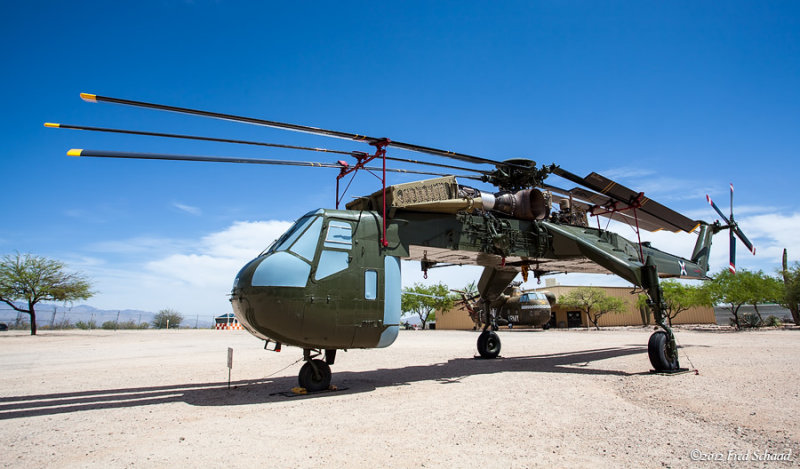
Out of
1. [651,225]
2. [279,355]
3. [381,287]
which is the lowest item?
[279,355]

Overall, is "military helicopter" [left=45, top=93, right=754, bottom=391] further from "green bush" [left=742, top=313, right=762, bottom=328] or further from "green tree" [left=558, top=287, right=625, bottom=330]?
"green tree" [left=558, top=287, right=625, bottom=330]

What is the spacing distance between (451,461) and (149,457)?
305cm

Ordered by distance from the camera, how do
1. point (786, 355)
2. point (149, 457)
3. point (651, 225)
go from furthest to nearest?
point (651, 225) < point (786, 355) < point (149, 457)

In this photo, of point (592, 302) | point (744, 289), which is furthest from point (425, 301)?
point (744, 289)

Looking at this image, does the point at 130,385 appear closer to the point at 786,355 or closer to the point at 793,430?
the point at 793,430

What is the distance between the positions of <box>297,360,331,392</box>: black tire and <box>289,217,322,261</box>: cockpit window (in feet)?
6.97

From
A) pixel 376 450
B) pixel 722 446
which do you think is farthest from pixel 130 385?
pixel 722 446

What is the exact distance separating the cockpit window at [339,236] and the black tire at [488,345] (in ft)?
23.5

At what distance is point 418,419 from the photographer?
5516mm

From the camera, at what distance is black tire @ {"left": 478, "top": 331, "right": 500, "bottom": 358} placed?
13.2 m

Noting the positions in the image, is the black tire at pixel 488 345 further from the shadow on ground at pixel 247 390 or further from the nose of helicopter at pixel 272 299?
the nose of helicopter at pixel 272 299

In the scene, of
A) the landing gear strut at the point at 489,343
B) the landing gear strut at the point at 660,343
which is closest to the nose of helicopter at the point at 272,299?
the landing gear strut at the point at 489,343

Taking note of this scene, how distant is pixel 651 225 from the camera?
14047 millimetres

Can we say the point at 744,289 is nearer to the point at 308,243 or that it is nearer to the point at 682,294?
the point at 682,294
